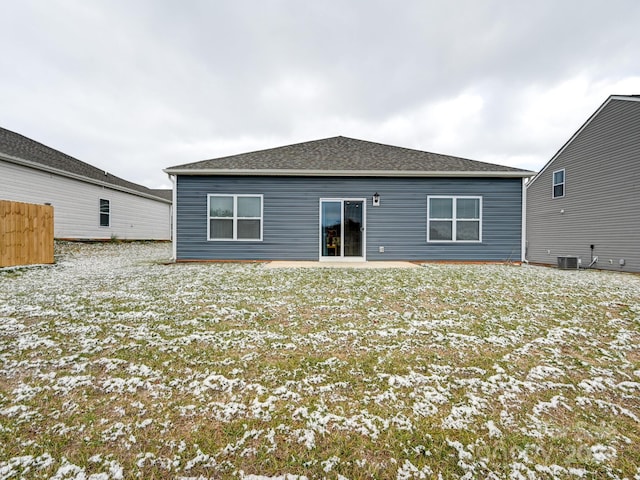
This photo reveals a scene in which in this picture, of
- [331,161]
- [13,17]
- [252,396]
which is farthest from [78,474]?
[13,17]

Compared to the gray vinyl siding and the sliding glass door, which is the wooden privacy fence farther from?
the sliding glass door

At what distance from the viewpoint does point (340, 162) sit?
364 inches

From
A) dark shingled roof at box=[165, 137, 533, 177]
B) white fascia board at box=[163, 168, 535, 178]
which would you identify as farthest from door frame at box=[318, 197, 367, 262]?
dark shingled roof at box=[165, 137, 533, 177]

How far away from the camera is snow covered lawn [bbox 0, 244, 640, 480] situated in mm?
1376

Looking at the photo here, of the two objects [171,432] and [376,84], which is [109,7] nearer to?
[376,84]

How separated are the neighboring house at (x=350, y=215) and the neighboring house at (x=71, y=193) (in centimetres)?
670

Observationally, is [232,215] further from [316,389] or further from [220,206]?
[316,389]

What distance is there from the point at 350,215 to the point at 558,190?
31.8 feet

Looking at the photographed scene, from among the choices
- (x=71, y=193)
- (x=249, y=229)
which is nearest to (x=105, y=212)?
(x=71, y=193)

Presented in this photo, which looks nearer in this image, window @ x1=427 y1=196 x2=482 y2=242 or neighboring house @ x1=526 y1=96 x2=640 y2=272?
window @ x1=427 y1=196 x2=482 y2=242

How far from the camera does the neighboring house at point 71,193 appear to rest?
34.2 feet

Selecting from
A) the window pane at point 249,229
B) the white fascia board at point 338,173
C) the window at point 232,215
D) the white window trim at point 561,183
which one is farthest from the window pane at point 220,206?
the white window trim at point 561,183

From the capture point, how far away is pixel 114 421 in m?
1.63

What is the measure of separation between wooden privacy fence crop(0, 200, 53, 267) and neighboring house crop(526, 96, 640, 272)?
16.3 meters
